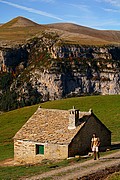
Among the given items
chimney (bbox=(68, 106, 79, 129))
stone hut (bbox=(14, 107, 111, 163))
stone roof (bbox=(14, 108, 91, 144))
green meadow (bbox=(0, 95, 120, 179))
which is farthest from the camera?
green meadow (bbox=(0, 95, 120, 179))

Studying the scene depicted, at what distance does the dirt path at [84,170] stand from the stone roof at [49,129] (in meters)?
6.78

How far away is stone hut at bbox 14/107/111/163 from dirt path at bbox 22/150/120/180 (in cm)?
605

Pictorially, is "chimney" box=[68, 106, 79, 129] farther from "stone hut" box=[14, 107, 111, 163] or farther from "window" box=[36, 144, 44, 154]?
"window" box=[36, 144, 44, 154]

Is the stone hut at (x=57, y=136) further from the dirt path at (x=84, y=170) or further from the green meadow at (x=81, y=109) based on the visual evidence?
the dirt path at (x=84, y=170)

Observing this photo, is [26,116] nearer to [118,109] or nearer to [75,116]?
[118,109]

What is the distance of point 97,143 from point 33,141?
9189 mm

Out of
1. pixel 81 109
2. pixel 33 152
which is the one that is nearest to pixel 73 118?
pixel 33 152

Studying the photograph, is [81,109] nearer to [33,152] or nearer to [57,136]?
[33,152]

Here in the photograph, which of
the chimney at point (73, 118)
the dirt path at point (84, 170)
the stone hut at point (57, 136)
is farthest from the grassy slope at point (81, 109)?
the dirt path at point (84, 170)

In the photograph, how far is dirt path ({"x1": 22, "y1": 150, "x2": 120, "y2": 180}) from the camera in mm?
25625

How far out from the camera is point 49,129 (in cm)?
4066

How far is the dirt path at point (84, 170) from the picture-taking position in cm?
2562

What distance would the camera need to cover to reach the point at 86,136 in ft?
129

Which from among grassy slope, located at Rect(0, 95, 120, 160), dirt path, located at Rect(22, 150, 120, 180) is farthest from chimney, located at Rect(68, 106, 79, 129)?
grassy slope, located at Rect(0, 95, 120, 160)
